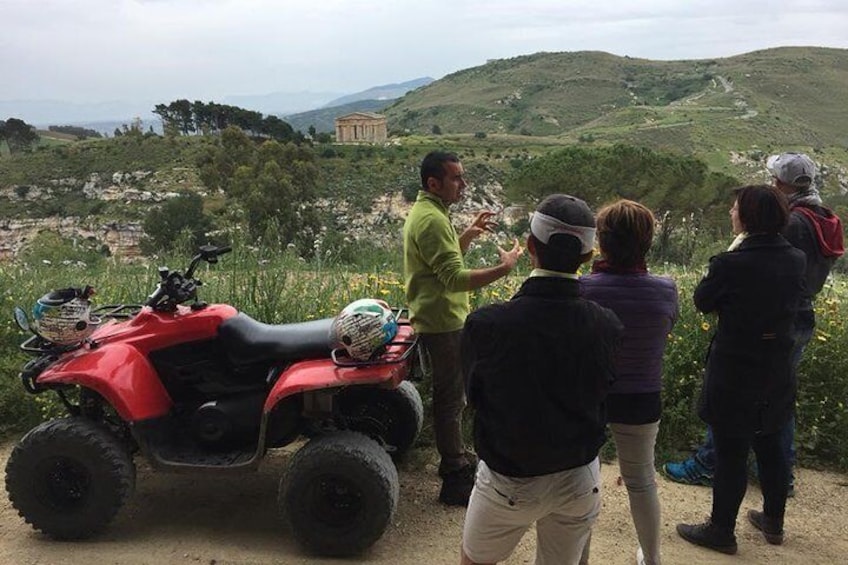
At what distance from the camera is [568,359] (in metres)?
2.29

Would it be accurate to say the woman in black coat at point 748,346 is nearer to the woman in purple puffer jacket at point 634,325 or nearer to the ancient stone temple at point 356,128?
the woman in purple puffer jacket at point 634,325

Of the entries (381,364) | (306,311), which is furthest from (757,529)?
(306,311)

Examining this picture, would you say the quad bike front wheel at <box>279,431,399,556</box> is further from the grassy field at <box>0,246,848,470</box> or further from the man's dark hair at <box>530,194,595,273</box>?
the grassy field at <box>0,246,848,470</box>

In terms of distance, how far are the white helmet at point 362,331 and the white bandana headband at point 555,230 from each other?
54.8 inches

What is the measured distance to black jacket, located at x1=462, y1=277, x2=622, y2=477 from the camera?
2.28m

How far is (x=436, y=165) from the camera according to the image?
12.3 ft

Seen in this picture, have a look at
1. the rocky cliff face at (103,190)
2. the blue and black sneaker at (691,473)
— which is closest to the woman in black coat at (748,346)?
the blue and black sneaker at (691,473)

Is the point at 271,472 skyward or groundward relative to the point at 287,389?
groundward

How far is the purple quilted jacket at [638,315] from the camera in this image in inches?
115

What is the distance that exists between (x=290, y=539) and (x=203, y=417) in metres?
0.81

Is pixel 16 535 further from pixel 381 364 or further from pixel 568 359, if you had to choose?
pixel 568 359

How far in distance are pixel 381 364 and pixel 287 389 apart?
49 cm

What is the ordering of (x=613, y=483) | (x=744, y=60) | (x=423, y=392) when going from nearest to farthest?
(x=613, y=483) < (x=423, y=392) < (x=744, y=60)

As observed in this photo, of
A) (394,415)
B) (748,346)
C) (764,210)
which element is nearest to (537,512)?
(748,346)
